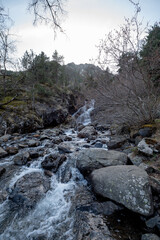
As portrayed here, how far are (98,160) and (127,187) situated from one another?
1.51 metres

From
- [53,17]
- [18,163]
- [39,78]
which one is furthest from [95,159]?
[39,78]

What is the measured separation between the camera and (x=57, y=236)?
2223mm

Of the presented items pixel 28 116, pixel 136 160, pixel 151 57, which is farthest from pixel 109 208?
pixel 28 116

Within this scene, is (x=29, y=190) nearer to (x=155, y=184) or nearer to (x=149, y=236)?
(x=149, y=236)

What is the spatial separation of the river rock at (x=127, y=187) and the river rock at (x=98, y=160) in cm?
58

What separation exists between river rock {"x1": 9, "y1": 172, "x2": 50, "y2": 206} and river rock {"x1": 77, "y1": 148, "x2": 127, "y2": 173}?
138cm

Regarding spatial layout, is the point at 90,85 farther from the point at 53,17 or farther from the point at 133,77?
the point at 53,17

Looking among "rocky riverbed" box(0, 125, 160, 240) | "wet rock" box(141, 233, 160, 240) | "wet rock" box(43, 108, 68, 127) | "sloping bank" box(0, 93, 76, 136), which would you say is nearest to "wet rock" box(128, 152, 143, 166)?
"rocky riverbed" box(0, 125, 160, 240)

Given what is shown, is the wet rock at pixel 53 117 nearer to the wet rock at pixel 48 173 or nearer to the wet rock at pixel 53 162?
the wet rock at pixel 53 162

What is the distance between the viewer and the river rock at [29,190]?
10.0 feet

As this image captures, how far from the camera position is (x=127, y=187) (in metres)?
2.59

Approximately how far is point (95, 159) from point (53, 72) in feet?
94.5

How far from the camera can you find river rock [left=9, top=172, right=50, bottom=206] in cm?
305

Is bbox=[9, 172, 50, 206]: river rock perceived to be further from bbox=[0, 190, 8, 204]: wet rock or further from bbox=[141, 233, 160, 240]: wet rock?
bbox=[141, 233, 160, 240]: wet rock
